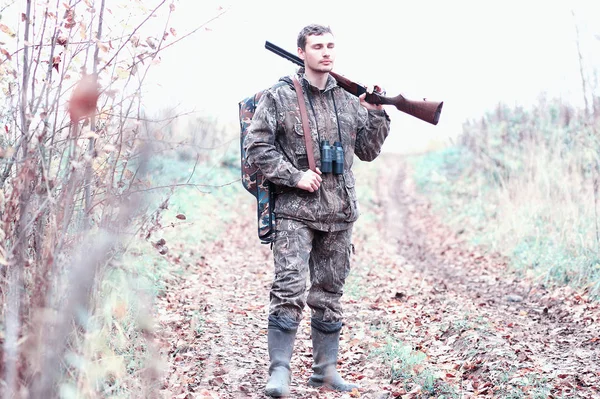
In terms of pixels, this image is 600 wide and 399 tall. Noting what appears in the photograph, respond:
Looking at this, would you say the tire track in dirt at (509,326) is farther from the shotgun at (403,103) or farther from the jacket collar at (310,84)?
the jacket collar at (310,84)

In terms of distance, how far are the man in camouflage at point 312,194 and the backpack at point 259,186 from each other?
0.05 metres

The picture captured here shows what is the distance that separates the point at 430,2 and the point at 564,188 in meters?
26.4

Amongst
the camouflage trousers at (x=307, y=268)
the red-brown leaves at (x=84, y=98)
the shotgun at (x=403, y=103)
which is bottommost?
the camouflage trousers at (x=307, y=268)

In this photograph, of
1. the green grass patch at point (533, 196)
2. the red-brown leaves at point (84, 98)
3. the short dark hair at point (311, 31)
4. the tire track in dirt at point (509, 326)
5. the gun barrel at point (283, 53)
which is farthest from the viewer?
the green grass patch at point (533, 196)

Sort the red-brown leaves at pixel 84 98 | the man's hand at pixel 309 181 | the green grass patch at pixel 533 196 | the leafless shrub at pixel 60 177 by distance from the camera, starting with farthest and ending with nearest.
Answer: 1. the green grass patch at pixel 533 196
2. the man's hand at pixel 309 181
3. the red-brown leaves at pixel 84 98
4. the leafless shrub at pixel 60 177

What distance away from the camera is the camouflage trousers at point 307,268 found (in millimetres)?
4422

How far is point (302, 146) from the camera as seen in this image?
457 centimetres

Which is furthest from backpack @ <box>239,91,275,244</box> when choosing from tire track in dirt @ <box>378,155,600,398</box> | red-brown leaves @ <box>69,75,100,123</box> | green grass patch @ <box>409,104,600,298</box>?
green grass patch @ <box>409,104,600,298</box>

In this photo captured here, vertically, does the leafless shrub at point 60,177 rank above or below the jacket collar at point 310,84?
below

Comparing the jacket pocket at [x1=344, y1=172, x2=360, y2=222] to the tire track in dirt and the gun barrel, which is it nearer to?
the gun barrel

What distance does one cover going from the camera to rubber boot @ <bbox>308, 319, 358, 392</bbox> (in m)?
4.71

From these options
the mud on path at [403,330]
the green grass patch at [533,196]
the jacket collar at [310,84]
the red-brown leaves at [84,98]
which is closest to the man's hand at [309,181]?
the jacket collar at [310,84]

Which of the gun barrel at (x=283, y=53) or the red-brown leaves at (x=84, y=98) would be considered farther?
the gun barrel at (x=283, y=53)

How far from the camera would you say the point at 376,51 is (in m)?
34.5
